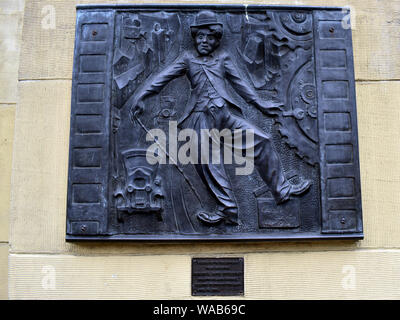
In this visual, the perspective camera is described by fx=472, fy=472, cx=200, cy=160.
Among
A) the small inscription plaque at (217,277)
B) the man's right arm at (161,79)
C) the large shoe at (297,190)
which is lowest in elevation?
the small inscription plaque at (217,277)

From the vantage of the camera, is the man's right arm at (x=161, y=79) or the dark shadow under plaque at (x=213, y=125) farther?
the man's right arm at (x=161, y=79)

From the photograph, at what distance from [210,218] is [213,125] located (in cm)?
86

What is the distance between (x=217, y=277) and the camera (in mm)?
4258

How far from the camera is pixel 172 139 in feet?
14.4

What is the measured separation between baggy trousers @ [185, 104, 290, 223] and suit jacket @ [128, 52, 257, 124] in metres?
0.14

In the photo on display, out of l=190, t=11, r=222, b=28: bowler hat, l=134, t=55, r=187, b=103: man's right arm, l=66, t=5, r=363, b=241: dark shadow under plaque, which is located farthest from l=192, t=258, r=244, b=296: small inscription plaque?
l=190, t=11, r=222, b=28: bowler hat

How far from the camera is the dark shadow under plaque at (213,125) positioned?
4.25 metres

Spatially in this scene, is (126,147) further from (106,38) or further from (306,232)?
(306,232)

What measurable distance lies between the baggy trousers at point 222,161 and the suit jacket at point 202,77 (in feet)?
0.44

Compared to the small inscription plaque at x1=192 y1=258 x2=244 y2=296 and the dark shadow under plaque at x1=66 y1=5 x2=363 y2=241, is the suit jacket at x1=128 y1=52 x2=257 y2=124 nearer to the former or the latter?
the dark shadow under plaque at x1=66 y1=5 x2=363 y2=241

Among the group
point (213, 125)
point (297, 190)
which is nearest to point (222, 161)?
point (213, 125)

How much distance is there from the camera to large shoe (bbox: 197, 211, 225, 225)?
4215mm

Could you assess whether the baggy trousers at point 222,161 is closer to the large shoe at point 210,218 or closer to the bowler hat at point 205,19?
the large shoe at point 210,218

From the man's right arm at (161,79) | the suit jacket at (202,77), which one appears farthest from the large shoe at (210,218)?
the man's right arm at (161,79)
